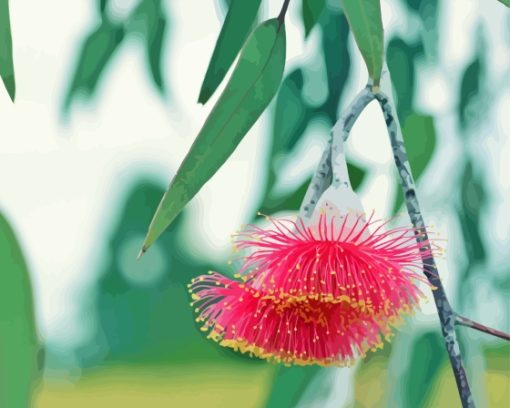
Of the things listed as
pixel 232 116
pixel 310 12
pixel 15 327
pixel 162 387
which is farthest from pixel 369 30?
pixel 162 387

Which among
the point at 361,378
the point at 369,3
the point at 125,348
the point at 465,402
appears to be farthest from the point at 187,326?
the point at 369,3

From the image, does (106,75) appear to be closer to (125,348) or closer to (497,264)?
(497,264)

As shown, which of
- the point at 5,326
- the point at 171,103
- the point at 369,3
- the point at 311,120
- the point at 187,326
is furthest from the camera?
the point at 187,326

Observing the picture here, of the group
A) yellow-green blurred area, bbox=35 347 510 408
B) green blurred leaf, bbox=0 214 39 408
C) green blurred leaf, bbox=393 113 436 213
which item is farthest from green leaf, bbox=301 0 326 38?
yellow-green blurred area, bbox=35 347 510 408

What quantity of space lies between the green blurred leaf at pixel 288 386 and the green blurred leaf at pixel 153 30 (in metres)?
0.36

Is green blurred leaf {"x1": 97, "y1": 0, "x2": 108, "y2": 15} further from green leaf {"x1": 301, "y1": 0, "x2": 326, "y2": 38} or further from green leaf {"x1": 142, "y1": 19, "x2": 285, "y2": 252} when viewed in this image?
green leaf {"x1": 142, "y1": 19, "x2": 285, "y2": 252}

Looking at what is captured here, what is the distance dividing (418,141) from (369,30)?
19.9 inches

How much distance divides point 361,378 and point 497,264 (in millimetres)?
222

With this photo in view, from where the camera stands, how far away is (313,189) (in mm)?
552

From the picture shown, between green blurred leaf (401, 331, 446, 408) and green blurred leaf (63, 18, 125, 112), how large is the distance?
0.47 metres

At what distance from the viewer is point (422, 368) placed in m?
0.93

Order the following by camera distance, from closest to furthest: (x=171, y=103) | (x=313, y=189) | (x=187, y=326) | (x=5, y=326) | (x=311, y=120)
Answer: (x=313, y=189), (x=311, y=120), (x=171, y=103), (x=5, y=326), (x=187, y=326)

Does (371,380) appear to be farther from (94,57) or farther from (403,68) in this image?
(94,57)

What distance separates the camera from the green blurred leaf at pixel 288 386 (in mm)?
932
